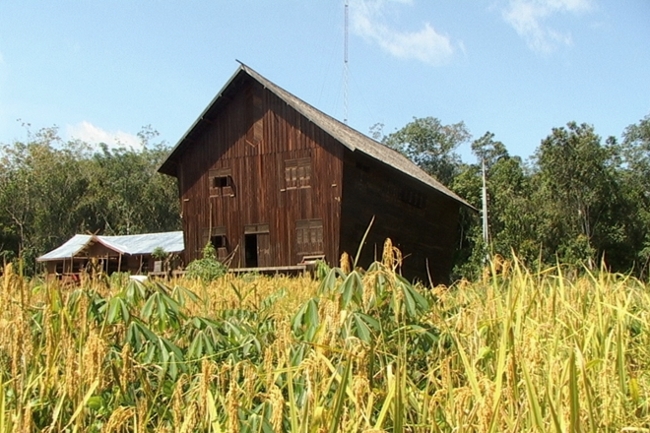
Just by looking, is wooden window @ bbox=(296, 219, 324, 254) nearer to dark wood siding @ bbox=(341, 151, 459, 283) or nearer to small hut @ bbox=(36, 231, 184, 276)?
dark wood siding @ bbox=(341, 151, 459, 283)

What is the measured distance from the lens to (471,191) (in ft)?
133

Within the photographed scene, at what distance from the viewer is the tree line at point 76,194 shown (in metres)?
46.9

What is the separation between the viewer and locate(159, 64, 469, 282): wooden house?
20781mm

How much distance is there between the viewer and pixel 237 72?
72.7ft

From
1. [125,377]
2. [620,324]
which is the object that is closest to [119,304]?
[125,377]

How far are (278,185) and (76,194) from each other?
3175cm

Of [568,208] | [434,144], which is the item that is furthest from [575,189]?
[434,144]

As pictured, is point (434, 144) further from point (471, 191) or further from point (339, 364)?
point (339, 364)

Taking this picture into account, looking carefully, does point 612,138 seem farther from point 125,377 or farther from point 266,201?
point 125,377

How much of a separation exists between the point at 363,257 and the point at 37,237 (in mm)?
33175

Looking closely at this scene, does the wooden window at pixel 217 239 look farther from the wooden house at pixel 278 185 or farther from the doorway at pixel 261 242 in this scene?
the doorway at pixel 261 242

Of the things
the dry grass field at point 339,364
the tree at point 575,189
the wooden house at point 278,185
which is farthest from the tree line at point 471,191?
the dry grass field at point 339,364

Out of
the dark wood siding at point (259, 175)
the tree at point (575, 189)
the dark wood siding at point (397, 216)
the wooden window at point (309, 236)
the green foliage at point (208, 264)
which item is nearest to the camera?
the green foliage at point (208, 264)

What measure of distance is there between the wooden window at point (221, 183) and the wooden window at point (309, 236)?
306 cm
